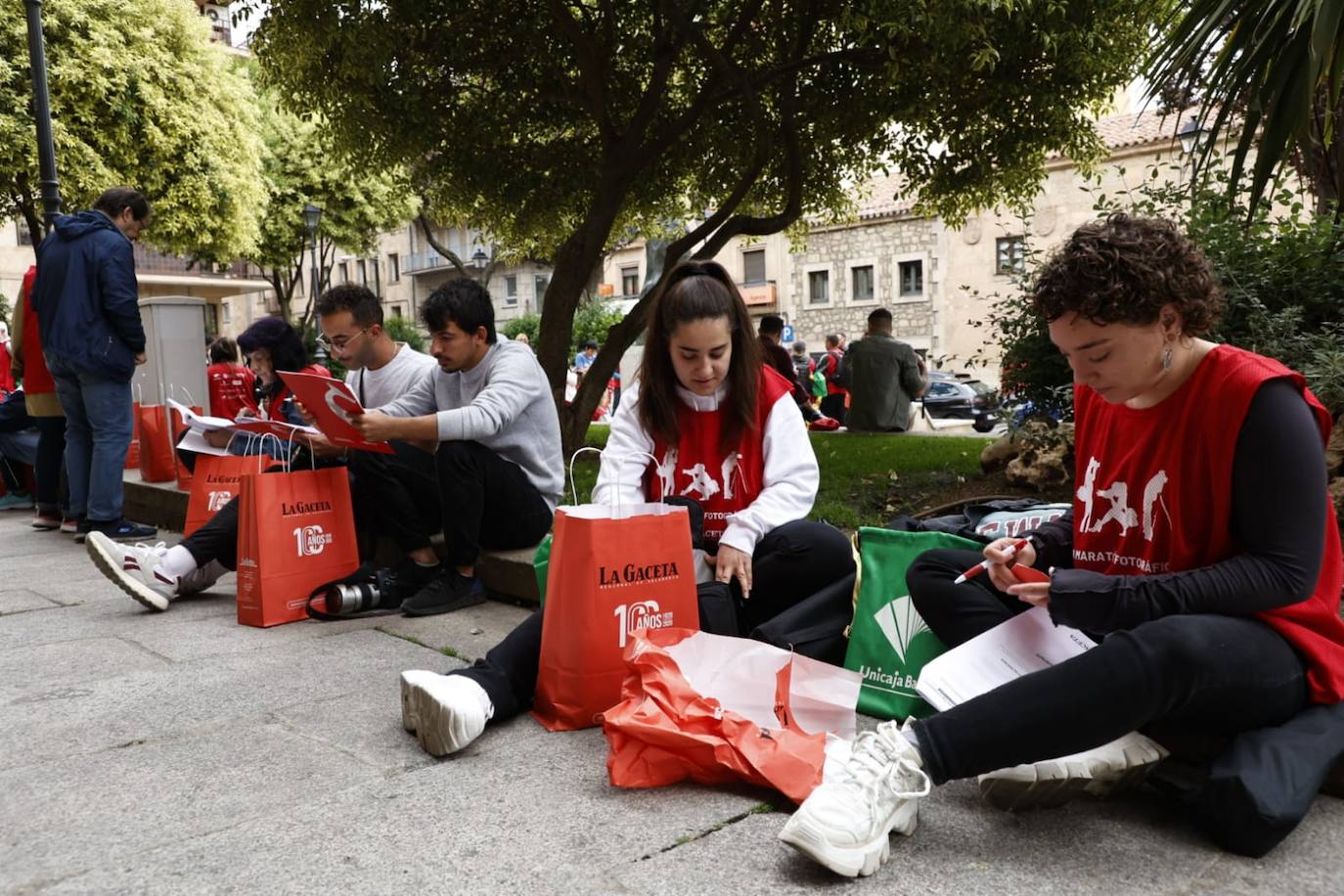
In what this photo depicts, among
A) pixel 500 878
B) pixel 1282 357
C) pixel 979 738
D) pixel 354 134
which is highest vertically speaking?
pixel 354 134

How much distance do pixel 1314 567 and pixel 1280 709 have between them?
0.29m

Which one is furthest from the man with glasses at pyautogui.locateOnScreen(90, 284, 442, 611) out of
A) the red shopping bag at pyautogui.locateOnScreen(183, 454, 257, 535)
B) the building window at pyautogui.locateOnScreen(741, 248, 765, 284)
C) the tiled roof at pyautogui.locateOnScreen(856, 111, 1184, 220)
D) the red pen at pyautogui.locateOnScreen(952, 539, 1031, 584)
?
the building window at pyautogui.locateOnScreen(741, 248, 765, 284)

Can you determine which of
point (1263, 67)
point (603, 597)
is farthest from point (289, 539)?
point (1263, 67)

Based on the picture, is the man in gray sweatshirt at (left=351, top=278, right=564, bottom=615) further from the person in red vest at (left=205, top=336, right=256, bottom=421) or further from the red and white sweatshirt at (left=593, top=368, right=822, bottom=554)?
the person in red vest at (left=205, top=336, right=256, bottom=421)

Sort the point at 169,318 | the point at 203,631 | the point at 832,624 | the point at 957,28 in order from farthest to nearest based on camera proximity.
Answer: the point at 169,318
the point at 957,28
the point at 203,631
the point at 832,624

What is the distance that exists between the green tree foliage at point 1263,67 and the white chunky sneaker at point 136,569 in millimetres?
4684

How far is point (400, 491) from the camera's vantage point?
4.13 metres

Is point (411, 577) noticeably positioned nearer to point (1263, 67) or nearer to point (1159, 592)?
point (1159, 592)

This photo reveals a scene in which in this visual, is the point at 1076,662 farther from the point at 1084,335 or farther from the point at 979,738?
the point at 1084,335

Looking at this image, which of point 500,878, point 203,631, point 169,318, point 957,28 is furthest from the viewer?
point 169,318

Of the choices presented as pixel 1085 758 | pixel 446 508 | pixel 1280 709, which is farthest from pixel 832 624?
pixel 446 508

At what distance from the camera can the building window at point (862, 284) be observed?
34.0m

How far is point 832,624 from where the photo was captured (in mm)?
2875

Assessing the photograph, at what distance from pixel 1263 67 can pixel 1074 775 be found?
3.64m
